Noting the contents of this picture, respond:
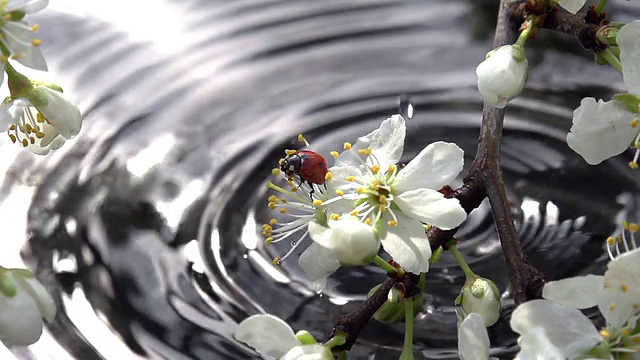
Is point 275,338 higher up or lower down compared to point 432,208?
lower down

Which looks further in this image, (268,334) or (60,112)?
(60,112)

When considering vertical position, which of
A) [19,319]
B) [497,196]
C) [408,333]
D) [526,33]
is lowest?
[19,319]

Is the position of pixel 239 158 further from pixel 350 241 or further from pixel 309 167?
pixel 350 241

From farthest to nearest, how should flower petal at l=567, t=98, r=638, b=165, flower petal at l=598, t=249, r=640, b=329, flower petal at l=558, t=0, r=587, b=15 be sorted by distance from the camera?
1. flower petal at l=558, t=0, r=587, b=15
2. flower petal at l=567, t=98, r=638, b=165
3. flower petal at l=598, t=249, r=640, b=329

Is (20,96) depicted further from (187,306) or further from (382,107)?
(382,107)

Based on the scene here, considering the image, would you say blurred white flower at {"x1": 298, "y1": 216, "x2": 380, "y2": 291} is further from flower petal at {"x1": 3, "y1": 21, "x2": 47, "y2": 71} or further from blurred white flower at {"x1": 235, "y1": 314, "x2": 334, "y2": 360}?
flower petal at {"x1": 3, "y1": 21, "x2": 47, "y2": 71}

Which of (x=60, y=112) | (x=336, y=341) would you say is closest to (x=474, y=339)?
(x=336, y=341)

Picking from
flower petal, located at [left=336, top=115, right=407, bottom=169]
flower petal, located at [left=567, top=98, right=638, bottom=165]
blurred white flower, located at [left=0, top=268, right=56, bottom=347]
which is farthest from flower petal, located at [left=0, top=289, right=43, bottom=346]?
flower petal, located at [left=567, top=98, right=638, bottom=165]
